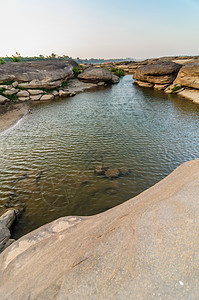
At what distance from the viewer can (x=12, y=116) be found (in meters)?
23.5

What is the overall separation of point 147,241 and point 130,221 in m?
0.69

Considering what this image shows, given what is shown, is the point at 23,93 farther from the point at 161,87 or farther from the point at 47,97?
the point at 161,87

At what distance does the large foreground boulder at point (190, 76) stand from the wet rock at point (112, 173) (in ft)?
95.6

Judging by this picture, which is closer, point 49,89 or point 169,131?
point 169,131

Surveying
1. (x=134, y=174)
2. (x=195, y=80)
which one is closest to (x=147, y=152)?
(x=134, y=174)

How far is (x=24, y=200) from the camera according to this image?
27.6 feet

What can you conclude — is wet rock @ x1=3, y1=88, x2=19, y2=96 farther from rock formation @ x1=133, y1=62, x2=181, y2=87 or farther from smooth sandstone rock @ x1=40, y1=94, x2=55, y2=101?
rock formation @ x1=133, y1=62, x2=181, y2=87

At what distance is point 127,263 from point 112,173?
7651 mm

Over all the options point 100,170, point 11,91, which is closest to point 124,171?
point 100,170

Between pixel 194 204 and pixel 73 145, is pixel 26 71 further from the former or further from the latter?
pixel 194 204

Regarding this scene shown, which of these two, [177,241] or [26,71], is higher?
[26,71]

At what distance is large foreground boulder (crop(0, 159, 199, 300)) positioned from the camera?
2.28m

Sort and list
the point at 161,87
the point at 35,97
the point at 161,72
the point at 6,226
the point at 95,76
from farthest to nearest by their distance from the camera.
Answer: the point at 95,76 < the point at 161,87 < the point at 161,72 < the point at 35,97 < the point at 6,226

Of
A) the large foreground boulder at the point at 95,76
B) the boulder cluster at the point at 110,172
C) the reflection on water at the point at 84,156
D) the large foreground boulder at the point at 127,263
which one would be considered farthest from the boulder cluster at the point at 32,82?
the large foreground boulder at the point at 127,263
